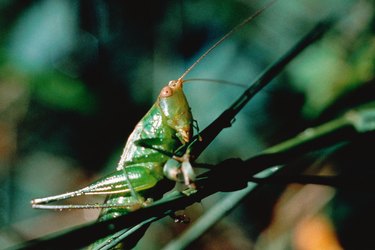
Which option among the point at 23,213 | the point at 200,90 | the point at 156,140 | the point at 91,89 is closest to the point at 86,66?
the point at 91,89

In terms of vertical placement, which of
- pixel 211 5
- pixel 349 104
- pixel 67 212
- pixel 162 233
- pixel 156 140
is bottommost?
pixel 349 104

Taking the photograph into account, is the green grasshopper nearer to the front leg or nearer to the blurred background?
the front leg

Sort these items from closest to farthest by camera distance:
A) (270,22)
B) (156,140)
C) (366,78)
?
(156,140)
(366,78)
(270,22)

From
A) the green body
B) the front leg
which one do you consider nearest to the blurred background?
the green body

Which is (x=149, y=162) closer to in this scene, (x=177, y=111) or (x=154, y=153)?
(x=154, y=153)

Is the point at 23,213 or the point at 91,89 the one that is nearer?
the point at 91,89

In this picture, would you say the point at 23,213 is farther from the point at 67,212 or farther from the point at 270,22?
the point at 270,22

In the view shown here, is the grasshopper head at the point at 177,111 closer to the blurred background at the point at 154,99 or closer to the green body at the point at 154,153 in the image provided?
the green body at the point at 154,153

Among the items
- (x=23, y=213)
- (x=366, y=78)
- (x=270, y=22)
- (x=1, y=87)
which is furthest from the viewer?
(x=23, y=213)
